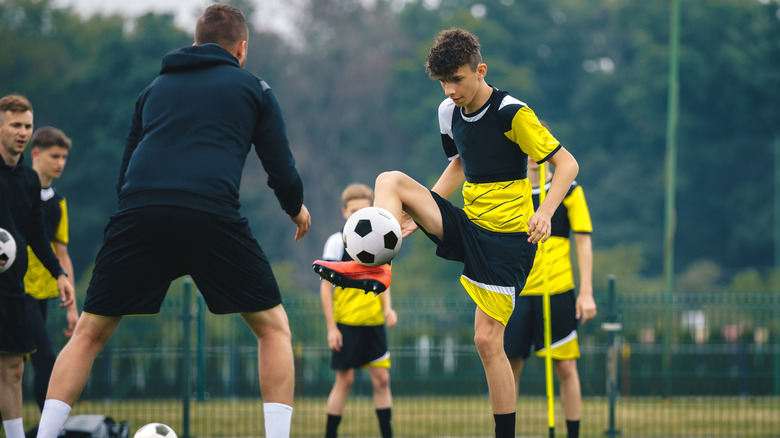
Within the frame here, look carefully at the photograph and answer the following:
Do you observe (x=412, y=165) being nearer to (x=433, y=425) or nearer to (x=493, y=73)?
(x=493, y=73)

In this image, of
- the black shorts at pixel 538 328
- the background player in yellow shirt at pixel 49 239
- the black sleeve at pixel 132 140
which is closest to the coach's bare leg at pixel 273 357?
the black sleeve at pixel 132 140

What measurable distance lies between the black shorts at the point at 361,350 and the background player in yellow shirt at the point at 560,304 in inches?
45.8

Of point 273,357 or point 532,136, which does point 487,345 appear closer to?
point 532,136

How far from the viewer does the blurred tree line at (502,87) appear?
42.9m

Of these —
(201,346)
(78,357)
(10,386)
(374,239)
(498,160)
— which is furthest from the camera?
(201,346)

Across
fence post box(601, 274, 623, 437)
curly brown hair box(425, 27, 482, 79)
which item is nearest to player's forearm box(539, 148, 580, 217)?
curly brown hair box(425, 27, 482, 79)

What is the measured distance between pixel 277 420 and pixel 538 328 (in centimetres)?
326

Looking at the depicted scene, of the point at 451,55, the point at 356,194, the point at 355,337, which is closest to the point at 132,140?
the point at 451,55

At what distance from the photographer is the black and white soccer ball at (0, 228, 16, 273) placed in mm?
5742

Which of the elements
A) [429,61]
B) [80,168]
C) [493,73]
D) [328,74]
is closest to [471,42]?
[429,61]

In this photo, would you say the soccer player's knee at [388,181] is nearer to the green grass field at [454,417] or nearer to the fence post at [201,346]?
the fence post at [201,346]

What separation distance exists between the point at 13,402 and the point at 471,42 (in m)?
3.53

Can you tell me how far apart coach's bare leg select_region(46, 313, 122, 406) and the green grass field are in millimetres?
4846

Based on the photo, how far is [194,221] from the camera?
4.41 meters
